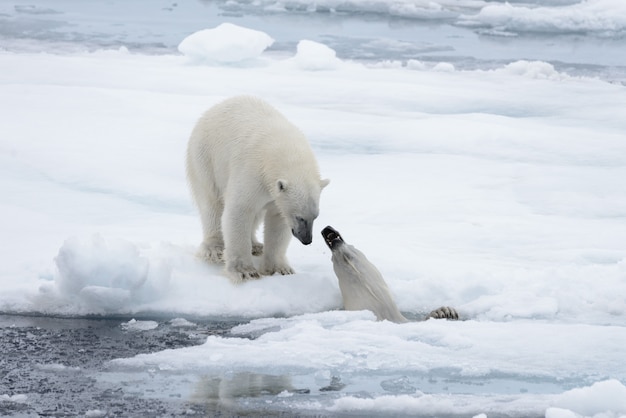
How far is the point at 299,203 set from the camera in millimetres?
4250

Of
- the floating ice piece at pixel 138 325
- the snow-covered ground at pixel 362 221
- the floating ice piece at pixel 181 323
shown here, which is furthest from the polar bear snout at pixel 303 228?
the floating ice piece at pixel 138 325

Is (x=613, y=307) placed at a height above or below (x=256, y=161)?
below

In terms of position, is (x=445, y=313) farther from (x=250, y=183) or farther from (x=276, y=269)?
(x=250, y=183)

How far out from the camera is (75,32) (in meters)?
13.8

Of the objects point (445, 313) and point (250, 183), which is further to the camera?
point (250, 183)

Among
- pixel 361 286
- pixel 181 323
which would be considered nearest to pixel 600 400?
pixel 361 286

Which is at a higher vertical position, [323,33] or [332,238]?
[332,238]

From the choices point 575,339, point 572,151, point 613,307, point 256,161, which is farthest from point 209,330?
point 572,151

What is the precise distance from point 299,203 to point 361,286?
449 millimetres

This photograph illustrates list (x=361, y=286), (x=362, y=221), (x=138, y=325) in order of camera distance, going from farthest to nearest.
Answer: (x=362, y=221) → (x=361, y=286) → (x=138, y=325)

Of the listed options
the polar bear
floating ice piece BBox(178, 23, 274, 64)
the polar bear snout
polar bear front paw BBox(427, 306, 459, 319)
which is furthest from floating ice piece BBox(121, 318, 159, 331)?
floating ice piece BBox(178, 23, 274, 64)

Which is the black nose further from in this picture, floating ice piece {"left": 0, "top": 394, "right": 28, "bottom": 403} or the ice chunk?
floating ice piece {"left": 0, "top": 394, "right": 28, "bottom": 403}

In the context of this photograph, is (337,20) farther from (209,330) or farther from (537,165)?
(209,330)

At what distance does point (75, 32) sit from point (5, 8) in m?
2.70
